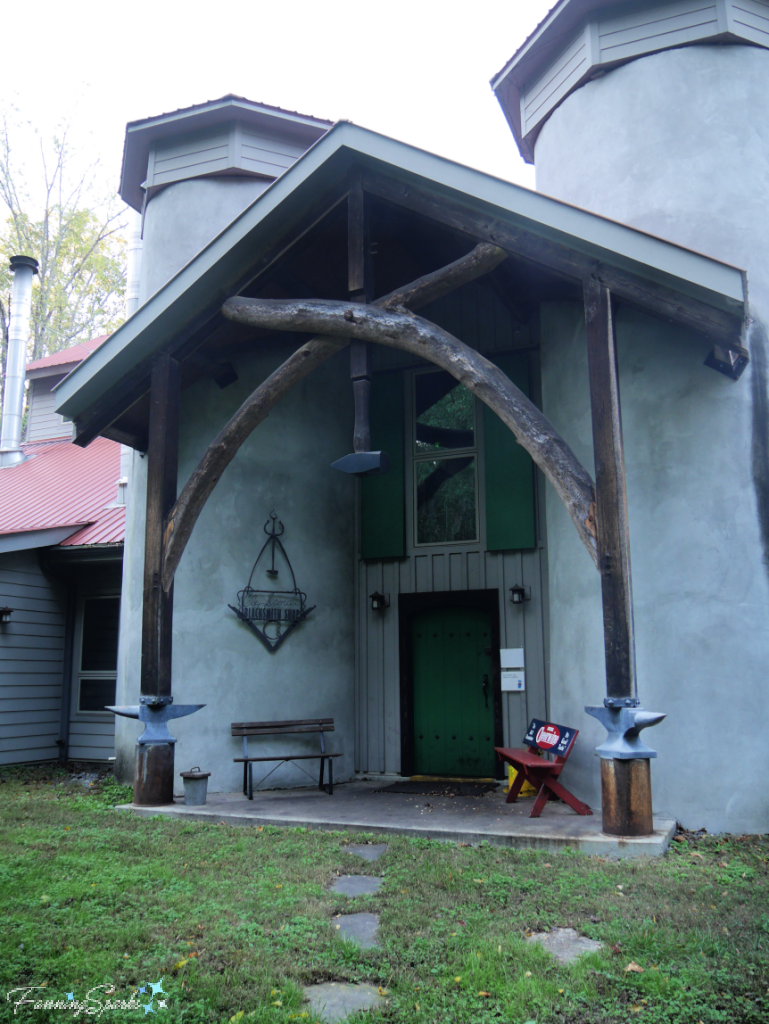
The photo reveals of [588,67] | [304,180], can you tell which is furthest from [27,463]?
[588,67]

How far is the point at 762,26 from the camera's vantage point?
7.27m

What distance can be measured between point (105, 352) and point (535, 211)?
385 cm

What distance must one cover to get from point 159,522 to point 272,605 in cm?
200

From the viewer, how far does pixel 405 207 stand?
652 centimetres

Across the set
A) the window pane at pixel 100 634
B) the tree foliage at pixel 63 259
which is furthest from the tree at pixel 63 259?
the window pane at pixel 100 634

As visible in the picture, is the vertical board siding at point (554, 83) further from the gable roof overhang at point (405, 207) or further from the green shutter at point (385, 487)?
the green shutter at point (385, 487)

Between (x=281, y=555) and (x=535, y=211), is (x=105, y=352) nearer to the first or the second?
(x=281, y=555)

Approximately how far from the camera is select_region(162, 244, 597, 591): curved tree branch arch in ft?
18.2

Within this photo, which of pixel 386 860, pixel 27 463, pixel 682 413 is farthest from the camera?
pixel 27 463

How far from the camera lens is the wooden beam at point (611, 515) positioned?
206 inches

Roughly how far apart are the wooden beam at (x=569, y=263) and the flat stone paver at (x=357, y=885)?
4.19 meters

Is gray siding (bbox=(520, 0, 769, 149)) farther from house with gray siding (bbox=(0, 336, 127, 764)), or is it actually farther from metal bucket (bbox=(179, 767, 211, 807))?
metal bucket (bbox=(179, 767, 211, 807))

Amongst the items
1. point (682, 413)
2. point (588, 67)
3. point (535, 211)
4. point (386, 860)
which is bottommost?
point (386, 860)

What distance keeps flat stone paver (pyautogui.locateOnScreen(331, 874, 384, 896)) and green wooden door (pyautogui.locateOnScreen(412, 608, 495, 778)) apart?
410 centimetres
